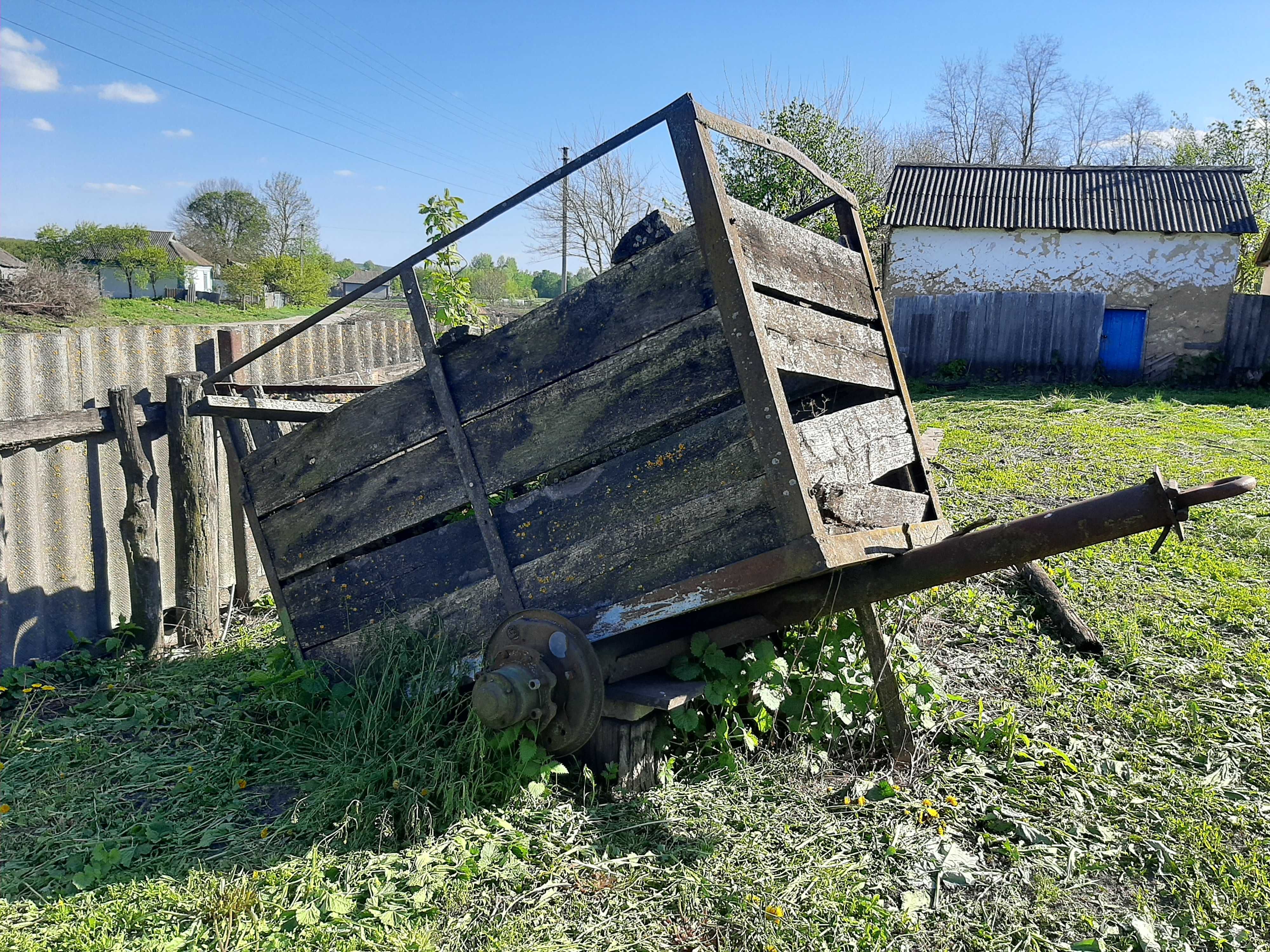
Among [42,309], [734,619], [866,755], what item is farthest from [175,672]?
[42,309]

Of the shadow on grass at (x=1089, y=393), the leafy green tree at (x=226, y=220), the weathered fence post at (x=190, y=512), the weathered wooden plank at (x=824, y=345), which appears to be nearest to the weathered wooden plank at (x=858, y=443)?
the weathered wooden plank at (x=824, y=345)

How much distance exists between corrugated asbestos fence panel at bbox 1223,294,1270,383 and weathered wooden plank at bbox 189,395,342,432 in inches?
647

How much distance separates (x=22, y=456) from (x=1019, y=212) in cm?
1986

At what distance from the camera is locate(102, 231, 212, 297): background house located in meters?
45.5

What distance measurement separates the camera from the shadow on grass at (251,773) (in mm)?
2820

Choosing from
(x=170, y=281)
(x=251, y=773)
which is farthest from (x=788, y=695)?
(x=170, y=281)

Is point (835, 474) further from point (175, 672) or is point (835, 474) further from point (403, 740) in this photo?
point (175, 672)

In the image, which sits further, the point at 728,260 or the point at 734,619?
the point at 734,619

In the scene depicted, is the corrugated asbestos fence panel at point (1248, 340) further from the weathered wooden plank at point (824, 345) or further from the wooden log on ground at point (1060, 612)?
the weathered wooden plank at point (824, 345)

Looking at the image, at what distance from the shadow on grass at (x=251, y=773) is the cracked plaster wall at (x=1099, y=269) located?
688 inches

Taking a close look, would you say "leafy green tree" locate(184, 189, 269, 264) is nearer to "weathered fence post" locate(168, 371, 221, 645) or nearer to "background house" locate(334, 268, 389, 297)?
"background house" locate(334, 268, 389, 297)

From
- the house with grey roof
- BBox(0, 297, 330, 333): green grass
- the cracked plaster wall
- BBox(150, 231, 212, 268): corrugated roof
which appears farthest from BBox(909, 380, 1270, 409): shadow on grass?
BBox(150, 231, 212, 268): corrugated roof

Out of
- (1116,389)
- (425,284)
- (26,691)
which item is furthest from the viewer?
(1116,389)

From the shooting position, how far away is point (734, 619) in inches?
126
